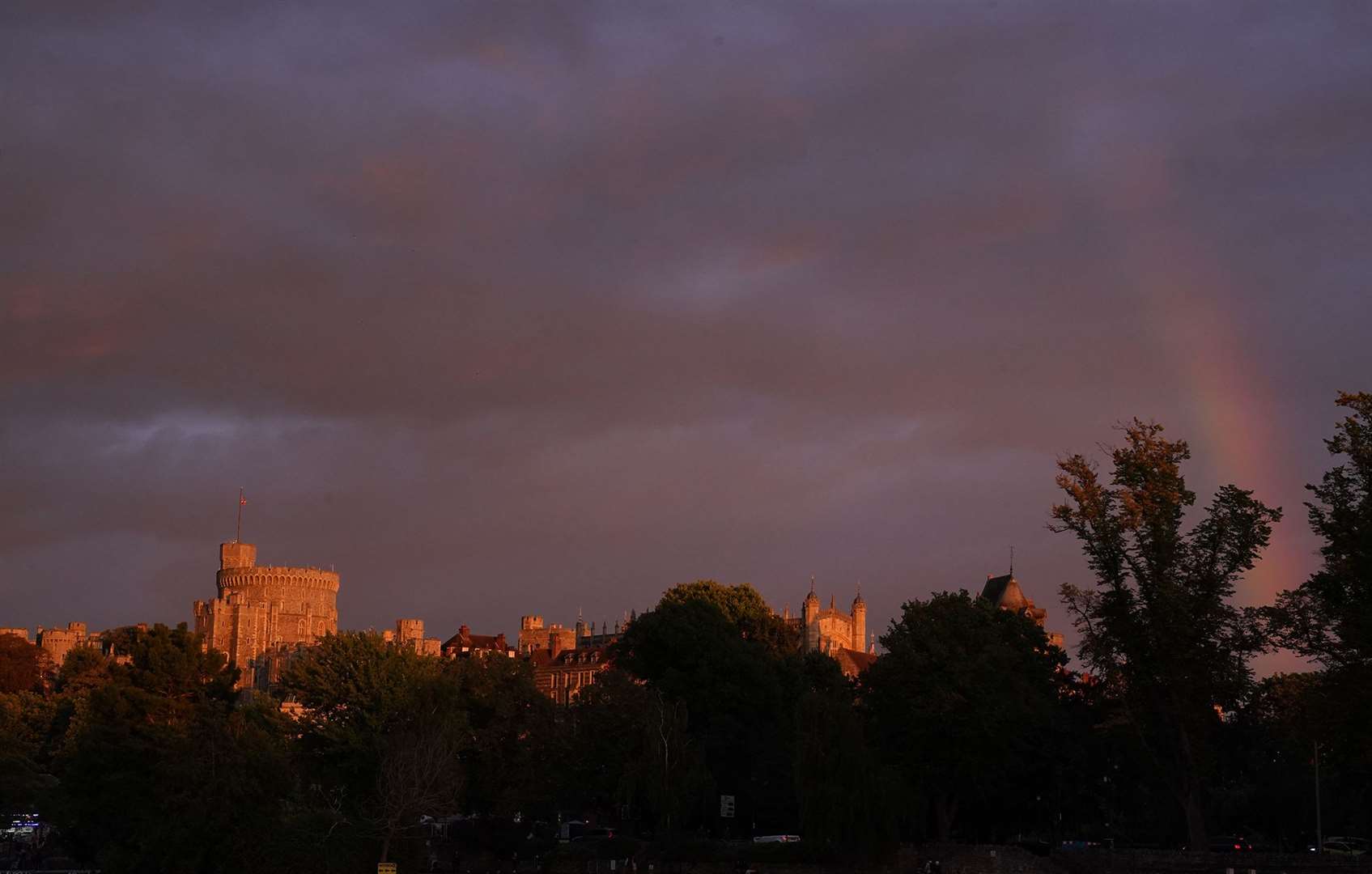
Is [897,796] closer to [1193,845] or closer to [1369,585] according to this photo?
[1193,845]

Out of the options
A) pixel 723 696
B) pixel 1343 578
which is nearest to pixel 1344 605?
pixel 1343 578

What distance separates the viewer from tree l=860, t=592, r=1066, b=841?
7525 centimetres

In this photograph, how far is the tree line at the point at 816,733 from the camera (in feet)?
207

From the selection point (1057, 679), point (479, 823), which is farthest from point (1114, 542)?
point (479, 823)

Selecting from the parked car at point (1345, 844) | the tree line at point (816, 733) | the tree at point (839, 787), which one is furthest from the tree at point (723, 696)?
the parked car at point (1345, 844)

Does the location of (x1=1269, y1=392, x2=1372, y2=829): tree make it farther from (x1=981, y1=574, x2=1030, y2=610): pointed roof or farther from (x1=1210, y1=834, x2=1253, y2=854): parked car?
(x1=981, y1=574, x2=1030, y2=610): pointed roof

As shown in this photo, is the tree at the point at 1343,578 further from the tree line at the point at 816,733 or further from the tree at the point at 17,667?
the tree at the point at 17,667

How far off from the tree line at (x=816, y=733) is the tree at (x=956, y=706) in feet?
0.61

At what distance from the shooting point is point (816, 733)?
6931cm

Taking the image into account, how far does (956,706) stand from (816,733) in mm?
9541

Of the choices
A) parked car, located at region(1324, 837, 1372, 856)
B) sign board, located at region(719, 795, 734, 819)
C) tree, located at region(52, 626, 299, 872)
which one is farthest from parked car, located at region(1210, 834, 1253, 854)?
tree, located at region(52, 626, 299, 872)

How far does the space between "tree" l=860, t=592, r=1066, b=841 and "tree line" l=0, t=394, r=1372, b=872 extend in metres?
0.19

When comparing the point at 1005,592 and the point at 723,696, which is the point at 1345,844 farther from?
the point at 1005,592

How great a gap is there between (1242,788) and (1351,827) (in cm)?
637
